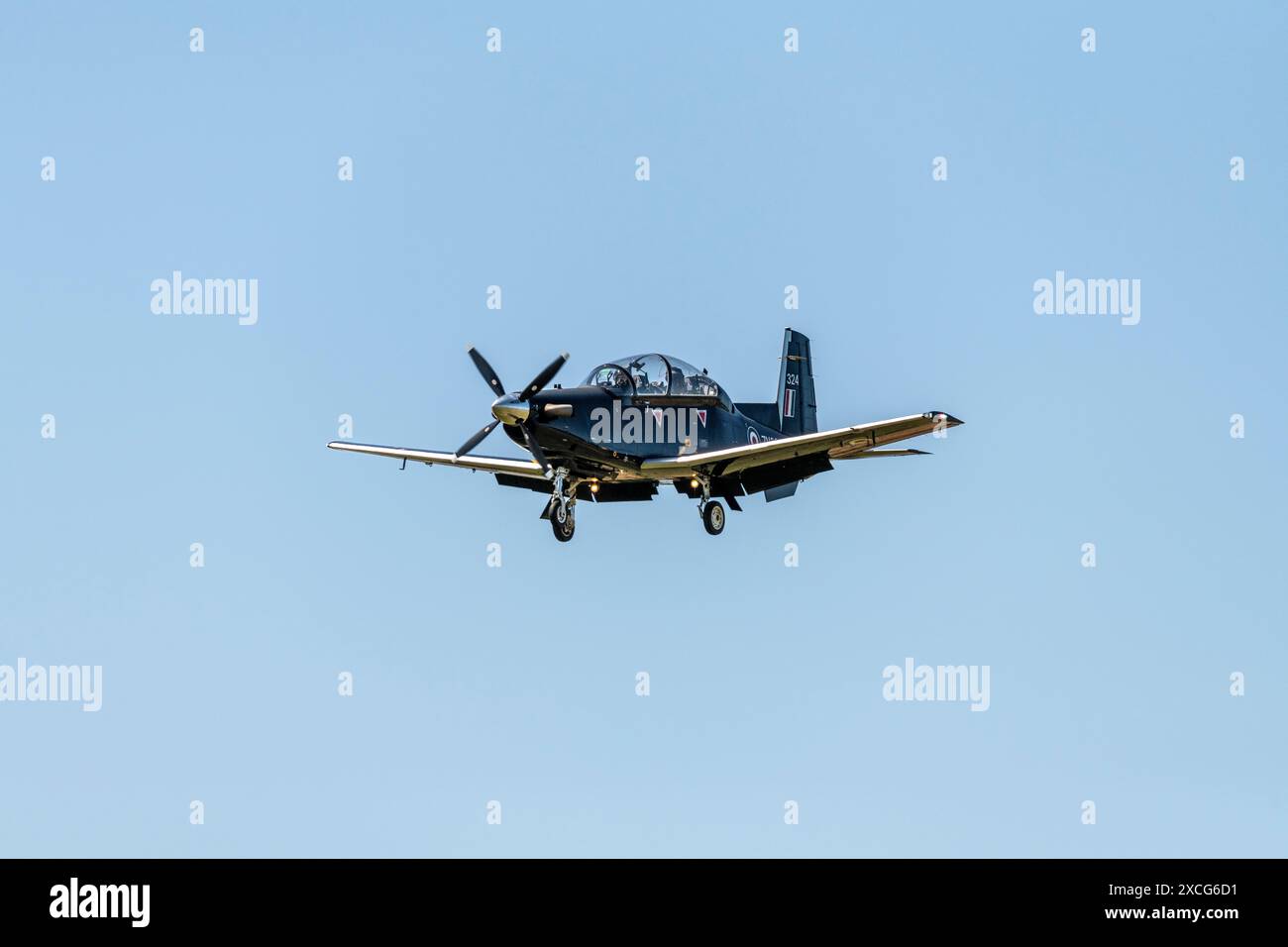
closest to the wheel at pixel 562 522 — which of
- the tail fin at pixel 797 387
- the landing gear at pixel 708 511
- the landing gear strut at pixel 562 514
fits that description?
the landing gear strut at pixel 562 514

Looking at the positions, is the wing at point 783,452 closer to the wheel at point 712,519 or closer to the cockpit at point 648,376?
the wheel at point 712,519

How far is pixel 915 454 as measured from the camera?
141 feet

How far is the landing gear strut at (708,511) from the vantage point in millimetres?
43188

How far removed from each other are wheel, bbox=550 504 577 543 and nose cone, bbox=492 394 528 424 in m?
2.18

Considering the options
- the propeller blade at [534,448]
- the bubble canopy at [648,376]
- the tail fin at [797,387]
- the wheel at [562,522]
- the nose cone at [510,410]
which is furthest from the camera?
the tail fin at [797,387]

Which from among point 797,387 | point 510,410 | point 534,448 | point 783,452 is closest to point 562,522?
point 534,448

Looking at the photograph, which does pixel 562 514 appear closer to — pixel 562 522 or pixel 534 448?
pixel 562 522

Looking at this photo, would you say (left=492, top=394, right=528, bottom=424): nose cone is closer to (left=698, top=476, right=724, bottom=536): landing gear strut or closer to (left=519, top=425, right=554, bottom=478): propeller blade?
(left=519, top=425, right=554, bottom=478): propeller blade

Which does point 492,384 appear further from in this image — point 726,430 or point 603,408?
point 726,430

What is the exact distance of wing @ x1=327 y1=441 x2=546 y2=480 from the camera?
42406 mm

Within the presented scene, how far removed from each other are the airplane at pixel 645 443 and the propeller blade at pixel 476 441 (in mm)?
37

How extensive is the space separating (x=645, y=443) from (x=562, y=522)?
2934mm
